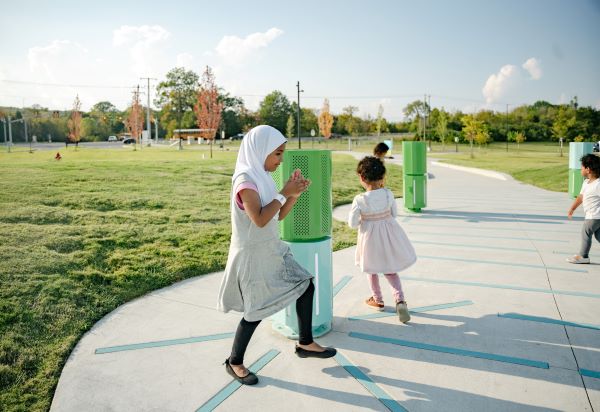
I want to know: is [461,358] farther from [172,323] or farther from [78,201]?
[78,201]

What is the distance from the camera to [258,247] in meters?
3.06

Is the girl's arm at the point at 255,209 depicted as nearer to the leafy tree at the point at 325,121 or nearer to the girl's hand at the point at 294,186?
the girl's hand at the point at 294,186

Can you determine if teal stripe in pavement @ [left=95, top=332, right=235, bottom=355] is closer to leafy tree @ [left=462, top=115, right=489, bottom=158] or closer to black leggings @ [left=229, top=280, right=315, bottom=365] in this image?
black leggings @ [left=229, top=280, right=315, bottom=365]

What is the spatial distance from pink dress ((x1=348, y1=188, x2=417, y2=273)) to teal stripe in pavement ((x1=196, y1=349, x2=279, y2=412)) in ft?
Result: 4.26

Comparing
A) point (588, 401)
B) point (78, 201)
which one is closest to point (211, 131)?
point (78, 201)

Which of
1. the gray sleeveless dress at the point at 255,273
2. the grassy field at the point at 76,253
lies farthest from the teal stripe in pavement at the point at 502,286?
the gray sleeveless dress at the point at 255,273

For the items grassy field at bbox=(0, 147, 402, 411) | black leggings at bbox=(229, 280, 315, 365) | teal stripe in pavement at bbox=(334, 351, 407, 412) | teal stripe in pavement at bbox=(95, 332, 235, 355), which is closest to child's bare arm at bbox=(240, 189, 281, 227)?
black leggings at bbox=(229, 280, 315, 365)

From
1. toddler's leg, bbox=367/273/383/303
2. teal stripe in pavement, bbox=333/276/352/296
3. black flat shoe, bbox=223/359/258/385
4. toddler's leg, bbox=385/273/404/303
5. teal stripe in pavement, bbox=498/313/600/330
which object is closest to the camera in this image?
black flat shoe, bbox=223/359/258/385

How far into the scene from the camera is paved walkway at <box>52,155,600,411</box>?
9.82 feet

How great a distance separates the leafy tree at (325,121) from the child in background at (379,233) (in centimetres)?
6617

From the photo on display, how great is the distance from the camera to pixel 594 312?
14.6 feet

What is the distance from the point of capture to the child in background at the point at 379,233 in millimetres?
4332

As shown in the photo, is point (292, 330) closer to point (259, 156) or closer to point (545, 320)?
point (259, 156)

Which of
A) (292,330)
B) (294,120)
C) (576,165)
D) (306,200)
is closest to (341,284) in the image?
(292,330)
